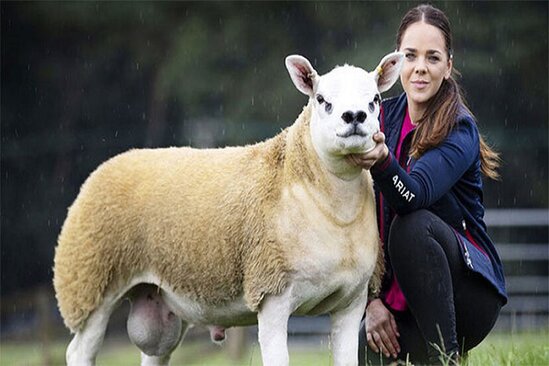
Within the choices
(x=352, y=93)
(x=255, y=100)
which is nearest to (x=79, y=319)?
(x=352, y=93)

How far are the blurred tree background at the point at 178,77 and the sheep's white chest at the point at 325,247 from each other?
390 inches

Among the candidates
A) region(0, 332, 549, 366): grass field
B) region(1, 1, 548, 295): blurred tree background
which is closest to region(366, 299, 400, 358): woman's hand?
region(0, 332, 549, 366): grass field

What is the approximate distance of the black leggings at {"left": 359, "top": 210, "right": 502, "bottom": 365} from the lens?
178 inches

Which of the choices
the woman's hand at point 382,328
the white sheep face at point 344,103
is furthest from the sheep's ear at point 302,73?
the woman's hand at point 382,328

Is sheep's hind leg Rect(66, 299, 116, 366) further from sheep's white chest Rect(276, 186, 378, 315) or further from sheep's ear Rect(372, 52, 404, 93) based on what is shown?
sheep's ear Rect(372, 52, 404, 93)

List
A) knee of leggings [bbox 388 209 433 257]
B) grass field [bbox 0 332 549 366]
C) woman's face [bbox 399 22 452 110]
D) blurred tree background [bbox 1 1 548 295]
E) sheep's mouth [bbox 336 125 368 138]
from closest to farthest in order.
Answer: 1. sheep's mouth [bbox 336 125 368 138]
2. knee of leggings [bbox 388 209 433 257]
3. woman's face [bbox 399 22 452 110]
4. grass field [bbox 0 332 549 366]
5. blurred tree background [bbox 1 1 548 295]

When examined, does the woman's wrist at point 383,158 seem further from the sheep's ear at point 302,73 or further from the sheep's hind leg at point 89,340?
the sheep's hind leg at point 89,340

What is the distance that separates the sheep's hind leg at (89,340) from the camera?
207 inches

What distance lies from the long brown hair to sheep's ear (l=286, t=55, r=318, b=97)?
462 mm

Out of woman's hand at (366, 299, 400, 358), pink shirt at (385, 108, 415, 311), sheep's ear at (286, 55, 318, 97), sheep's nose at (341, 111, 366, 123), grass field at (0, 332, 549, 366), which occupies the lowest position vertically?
grass field at (0, 332, 549, 366)

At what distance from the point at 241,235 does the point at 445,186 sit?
790mm

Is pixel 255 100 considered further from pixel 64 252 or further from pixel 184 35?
pixel 64 252

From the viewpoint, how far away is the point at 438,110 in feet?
15.4

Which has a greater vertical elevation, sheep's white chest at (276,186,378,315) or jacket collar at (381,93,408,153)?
jacket collar at (381,93,408,153)
